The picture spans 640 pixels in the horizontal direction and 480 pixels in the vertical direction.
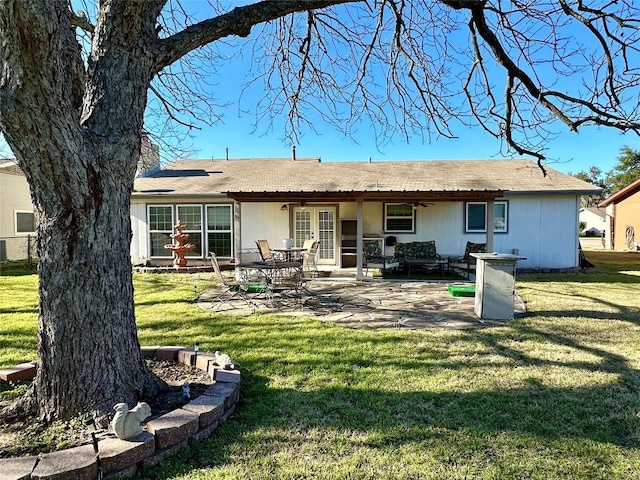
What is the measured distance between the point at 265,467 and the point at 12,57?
291cm

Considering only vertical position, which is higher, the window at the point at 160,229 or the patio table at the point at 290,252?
the window at the point at 160,229

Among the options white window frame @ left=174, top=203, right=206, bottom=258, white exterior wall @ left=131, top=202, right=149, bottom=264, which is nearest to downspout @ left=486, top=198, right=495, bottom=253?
white window frame @ left=174, top=203, right=206, bottom=258

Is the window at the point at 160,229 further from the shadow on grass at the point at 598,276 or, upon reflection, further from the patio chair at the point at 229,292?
the shadow on grass at the point at 598,276

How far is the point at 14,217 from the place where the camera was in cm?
1591

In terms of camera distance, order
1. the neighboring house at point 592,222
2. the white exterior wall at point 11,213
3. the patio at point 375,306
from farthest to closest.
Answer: the neighboring house at point 592,222 → the white exterior wall at point 11,213 → the patio at point 375,306

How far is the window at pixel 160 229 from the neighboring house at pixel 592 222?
158 feet

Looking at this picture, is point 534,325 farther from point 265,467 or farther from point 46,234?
point 46,234

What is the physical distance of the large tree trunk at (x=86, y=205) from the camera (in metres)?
2.46

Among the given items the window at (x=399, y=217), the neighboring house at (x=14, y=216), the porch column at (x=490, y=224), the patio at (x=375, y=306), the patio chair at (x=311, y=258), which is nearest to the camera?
the patio at (x=375, y=306)

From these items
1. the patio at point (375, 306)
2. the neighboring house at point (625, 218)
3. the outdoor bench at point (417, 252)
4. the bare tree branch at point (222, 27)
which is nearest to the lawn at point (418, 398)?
the patio at point (375, 306)

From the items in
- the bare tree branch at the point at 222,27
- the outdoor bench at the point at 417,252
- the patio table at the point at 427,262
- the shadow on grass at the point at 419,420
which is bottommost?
the shadow on grass at the point at 419,420

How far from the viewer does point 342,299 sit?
7965 mm

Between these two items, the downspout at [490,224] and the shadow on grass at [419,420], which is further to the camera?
the downspout at [490,224]

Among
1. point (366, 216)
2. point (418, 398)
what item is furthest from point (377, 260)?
point (418, 398)
